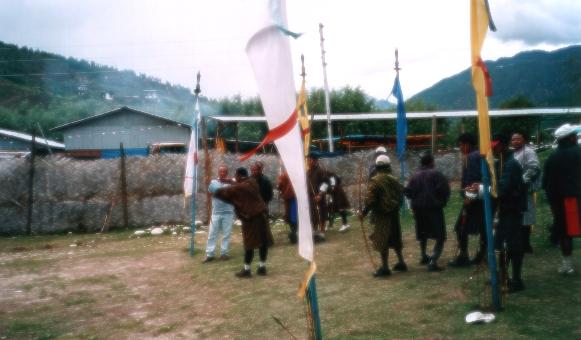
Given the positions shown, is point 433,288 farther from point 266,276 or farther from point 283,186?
point 283,186

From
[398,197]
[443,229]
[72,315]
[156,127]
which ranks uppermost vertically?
[156,127]

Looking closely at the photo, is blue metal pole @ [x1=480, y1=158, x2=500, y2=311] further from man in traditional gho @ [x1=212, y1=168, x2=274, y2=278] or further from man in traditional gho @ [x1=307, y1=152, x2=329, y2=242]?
man in traditional gho @ [x1=307, y1=152, x2=329, y2=242]

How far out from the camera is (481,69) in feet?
15.8

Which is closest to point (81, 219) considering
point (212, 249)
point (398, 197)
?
point (212, 249)

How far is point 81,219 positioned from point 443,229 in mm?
10439

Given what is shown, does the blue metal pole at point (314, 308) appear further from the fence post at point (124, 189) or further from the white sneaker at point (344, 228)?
the fence post at point (124, 189)

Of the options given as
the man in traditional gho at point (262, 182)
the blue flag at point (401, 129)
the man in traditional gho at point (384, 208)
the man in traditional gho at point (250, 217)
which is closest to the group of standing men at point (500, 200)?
the man in traditional gho at point (384, 208)

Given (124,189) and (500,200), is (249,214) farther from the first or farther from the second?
(124,189)

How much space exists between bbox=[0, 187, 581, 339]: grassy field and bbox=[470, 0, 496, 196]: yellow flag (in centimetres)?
172

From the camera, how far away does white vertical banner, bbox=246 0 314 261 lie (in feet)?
9.65

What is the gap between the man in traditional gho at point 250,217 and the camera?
8.00 metres

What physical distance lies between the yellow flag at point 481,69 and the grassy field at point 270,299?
1.72 m

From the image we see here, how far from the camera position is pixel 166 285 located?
26.4ft

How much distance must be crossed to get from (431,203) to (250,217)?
8.77 ft
